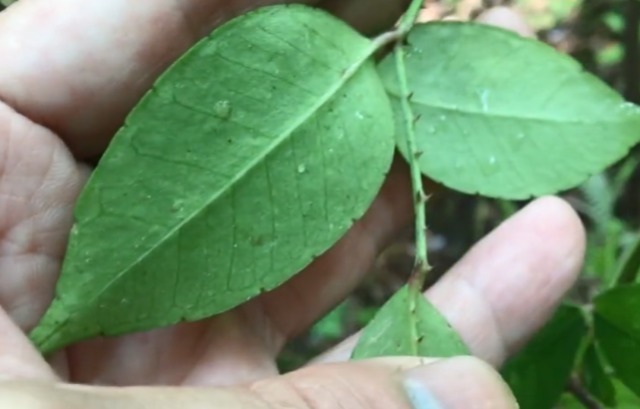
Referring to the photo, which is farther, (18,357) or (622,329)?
(622,329)

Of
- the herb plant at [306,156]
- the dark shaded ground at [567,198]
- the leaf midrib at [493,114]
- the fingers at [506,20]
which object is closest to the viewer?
the herb plant at [306,156]

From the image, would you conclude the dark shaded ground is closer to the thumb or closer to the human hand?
the human hand

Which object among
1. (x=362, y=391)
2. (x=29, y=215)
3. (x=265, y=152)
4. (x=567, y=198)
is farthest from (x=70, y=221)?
(x=567, y=198)

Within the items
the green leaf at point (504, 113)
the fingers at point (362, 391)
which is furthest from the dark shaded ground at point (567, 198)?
the fingers at point (362, 391)

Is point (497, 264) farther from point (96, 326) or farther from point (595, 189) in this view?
point (595, 189)

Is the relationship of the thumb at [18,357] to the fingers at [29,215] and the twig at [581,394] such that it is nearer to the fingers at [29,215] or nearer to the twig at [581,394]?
the fingers at [29,215]

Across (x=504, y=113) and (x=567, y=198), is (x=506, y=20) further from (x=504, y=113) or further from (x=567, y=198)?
(x=567, y=198)
